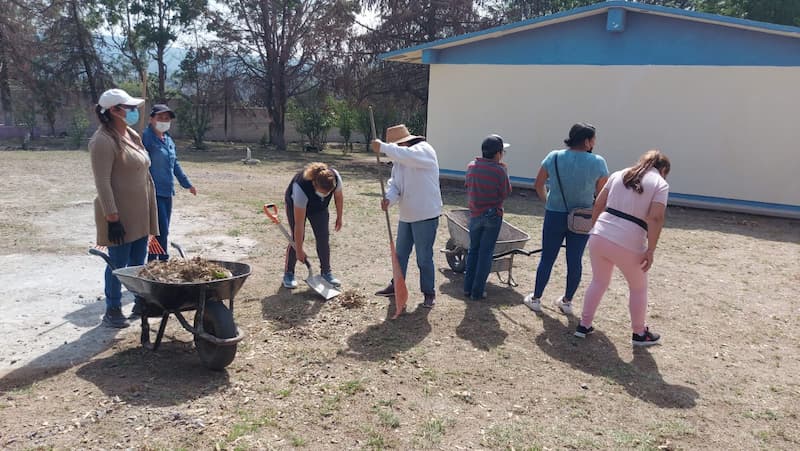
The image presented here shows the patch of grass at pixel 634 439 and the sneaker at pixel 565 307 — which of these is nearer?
the patch of grass at pixel 634 439

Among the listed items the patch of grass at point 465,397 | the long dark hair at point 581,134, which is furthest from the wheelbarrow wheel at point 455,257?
the patch of grass at point 465,397

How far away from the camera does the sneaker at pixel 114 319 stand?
14.8 feet

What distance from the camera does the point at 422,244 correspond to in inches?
197

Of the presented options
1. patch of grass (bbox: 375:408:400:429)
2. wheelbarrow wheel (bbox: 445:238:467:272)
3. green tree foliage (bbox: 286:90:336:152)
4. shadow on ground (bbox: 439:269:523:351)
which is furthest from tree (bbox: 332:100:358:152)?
patch of grass (bbox: 375:408:400:429)

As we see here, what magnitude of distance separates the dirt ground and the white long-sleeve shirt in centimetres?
90

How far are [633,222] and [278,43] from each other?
21970mm

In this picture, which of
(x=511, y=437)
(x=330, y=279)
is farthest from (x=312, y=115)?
(x=511, y=437)

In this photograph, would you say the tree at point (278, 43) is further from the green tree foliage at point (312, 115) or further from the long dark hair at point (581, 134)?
the long dark hair at point (581, 134)

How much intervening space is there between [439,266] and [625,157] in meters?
7.08

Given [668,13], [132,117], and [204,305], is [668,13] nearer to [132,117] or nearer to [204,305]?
[132,117]

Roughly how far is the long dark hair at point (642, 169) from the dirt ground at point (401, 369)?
1.30 meters

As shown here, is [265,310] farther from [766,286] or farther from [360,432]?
[766,286]

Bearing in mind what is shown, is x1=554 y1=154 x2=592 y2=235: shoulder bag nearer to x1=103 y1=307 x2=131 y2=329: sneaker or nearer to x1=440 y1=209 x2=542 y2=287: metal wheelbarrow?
x1=440 y1=209 x2=542 y2=287: metal wheelbarrow

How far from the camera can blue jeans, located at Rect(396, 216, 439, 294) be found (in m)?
4.98
